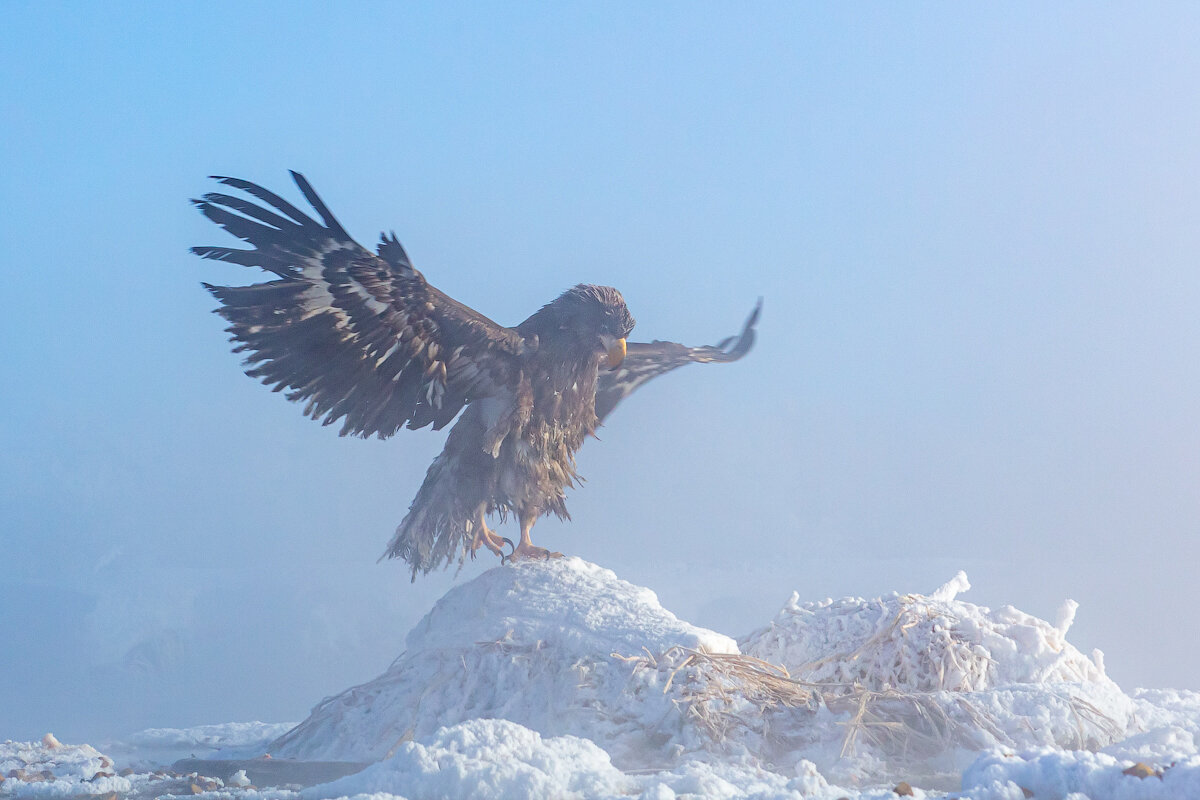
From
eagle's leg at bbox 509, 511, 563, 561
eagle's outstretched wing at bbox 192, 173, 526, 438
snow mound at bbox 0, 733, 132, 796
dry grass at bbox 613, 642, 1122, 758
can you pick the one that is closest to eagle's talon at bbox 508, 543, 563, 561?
eagle's leg at bbox 509, 511, 563, 561

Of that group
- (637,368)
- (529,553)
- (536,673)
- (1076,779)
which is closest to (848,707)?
(536,673)

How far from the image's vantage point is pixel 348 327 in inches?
238

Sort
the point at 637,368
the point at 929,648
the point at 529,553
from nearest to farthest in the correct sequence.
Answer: the point at 929,648 < the point at 529,553 < the point at 637,368

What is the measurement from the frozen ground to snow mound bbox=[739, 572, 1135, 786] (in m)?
0.01

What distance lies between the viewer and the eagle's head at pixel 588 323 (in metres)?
6.70

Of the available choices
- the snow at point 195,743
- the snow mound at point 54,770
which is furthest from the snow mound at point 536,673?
the snow mound at point 54,770

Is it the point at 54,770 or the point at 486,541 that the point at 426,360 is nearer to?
the point at 486,541

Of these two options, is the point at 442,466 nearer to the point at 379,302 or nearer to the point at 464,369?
the point at 464,369

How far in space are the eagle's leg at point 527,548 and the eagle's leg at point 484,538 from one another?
0.31 feet

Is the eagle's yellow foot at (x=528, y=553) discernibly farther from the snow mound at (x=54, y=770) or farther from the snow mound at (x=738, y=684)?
the snow mound at (x=54, y=770)

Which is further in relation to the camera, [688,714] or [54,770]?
[54,770]

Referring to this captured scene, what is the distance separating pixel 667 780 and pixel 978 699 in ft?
6.86

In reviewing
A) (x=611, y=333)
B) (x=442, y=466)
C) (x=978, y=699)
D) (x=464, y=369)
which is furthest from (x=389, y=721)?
(x=978, y=699)

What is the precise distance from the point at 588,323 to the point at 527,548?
66.6 inches
